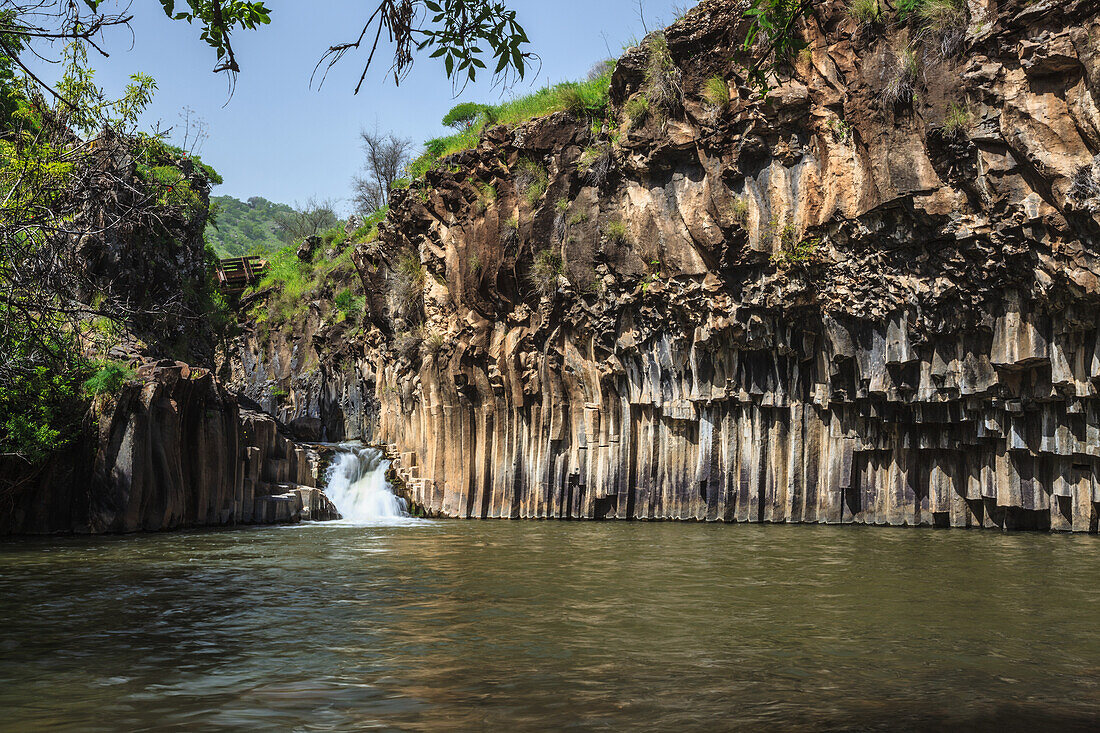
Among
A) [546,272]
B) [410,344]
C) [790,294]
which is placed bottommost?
[410,344]

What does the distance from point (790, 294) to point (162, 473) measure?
1511 centimetres

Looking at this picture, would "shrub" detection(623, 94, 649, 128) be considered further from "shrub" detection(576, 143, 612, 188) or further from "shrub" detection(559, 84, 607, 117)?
"shrub" detection(559, 84, 607, 117)

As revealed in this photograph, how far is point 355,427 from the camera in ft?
105

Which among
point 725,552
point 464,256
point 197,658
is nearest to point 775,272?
point 725,552

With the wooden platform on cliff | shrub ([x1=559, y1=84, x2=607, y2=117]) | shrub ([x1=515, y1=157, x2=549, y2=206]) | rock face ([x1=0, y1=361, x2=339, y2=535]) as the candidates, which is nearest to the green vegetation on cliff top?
shrub ([x1=559, y1=84, x2=607, y2=117])

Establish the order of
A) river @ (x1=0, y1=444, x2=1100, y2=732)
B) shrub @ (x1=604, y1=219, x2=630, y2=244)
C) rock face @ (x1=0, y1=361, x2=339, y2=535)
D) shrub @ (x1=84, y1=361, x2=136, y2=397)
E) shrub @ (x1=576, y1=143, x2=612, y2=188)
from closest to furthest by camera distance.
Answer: river @ (x1=0, y1=444, x2=1100, y2=732)
rock face @ (x1=0, y1=361, x2=339, y2=535)
shrub @ (x1=84, y1=361, x2=136, y2=397)
shrub @ (x1=604, y1=219, x2=630, y2=244)
shrub @ (x1=576, y1=143, x2=612, y2=188)

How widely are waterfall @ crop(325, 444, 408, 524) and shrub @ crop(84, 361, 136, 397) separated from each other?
7448 mm

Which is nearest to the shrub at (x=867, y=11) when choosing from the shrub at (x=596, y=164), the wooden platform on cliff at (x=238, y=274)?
the shrub at (x=596, y=164)

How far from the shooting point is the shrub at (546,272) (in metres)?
22.9

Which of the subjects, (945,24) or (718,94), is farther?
(718,94)

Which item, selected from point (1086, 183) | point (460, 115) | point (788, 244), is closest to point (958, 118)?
point (1086, 183)

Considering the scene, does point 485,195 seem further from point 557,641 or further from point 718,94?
point 557,641

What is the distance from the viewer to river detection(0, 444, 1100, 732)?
16.4ft

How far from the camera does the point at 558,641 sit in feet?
23.0
